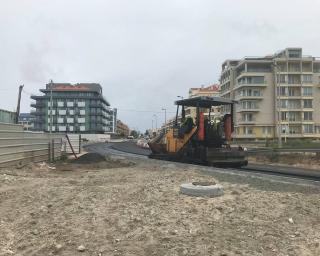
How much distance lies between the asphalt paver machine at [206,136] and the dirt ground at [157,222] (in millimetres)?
11517

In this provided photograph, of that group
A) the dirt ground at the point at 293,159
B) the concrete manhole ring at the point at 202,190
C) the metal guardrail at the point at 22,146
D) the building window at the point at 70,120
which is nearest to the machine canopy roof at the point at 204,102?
the dirt ground at the point at 293,159

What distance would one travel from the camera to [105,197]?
10414 millimetres

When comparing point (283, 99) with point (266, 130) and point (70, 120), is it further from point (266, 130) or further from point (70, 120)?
point (70, 120)

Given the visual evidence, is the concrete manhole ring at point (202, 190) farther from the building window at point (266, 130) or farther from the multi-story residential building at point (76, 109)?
the multi-story residential building at point (76, 109)

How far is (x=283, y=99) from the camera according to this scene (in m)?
105

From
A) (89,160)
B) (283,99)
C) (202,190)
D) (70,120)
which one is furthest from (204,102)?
(70,120)

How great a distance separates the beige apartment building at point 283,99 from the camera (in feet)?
341

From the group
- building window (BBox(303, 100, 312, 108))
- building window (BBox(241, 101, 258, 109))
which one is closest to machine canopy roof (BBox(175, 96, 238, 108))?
building window (BBox(241, 101, 258, 109))

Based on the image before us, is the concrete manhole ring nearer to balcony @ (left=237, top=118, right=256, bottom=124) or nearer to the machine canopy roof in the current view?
the machine canopy roof

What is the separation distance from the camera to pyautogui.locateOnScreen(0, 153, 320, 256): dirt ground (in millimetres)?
7449

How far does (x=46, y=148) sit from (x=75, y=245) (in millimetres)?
22771

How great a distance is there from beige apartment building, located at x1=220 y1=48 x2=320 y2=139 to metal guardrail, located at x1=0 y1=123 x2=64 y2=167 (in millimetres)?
77813

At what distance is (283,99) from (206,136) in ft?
281

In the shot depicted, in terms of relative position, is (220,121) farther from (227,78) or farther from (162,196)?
(227,78)
